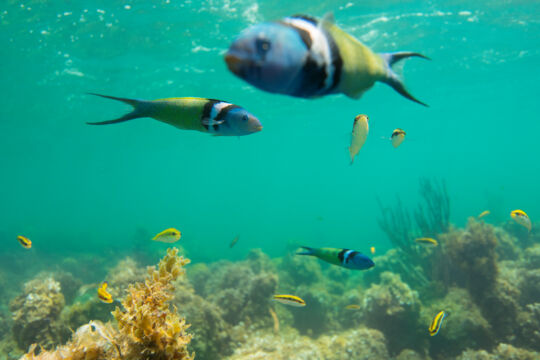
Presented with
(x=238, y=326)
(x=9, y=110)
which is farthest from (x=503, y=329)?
(x=9, y=110)

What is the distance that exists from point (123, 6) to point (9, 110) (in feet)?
68.0

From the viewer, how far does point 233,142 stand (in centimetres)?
4366

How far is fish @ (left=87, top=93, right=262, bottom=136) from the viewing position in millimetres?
1291

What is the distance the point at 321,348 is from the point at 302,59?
7.05 metres

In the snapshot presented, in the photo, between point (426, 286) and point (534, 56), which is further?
point (534, 56)

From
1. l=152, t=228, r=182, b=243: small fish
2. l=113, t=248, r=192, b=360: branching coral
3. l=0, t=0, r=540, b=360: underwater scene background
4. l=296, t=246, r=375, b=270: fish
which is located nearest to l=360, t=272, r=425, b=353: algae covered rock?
l=0, t=0, r=540, b=360: underwater scene background

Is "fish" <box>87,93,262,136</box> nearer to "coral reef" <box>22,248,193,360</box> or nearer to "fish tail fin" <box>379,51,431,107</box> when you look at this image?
"fish tail fin" <box>379,51,431,107</box>

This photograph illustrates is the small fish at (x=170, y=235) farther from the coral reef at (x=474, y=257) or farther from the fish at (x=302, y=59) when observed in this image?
the coral reef at (x=474, y=257)

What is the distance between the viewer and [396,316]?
6.84 m

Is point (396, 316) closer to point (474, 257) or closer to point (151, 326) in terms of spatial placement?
point (474, 257)

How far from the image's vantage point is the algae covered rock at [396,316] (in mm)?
6793

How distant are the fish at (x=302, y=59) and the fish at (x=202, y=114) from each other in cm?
51

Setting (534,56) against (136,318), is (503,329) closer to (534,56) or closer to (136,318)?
(136,318)

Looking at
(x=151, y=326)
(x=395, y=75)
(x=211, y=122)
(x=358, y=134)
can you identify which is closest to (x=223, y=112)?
(x=211, y=122)
